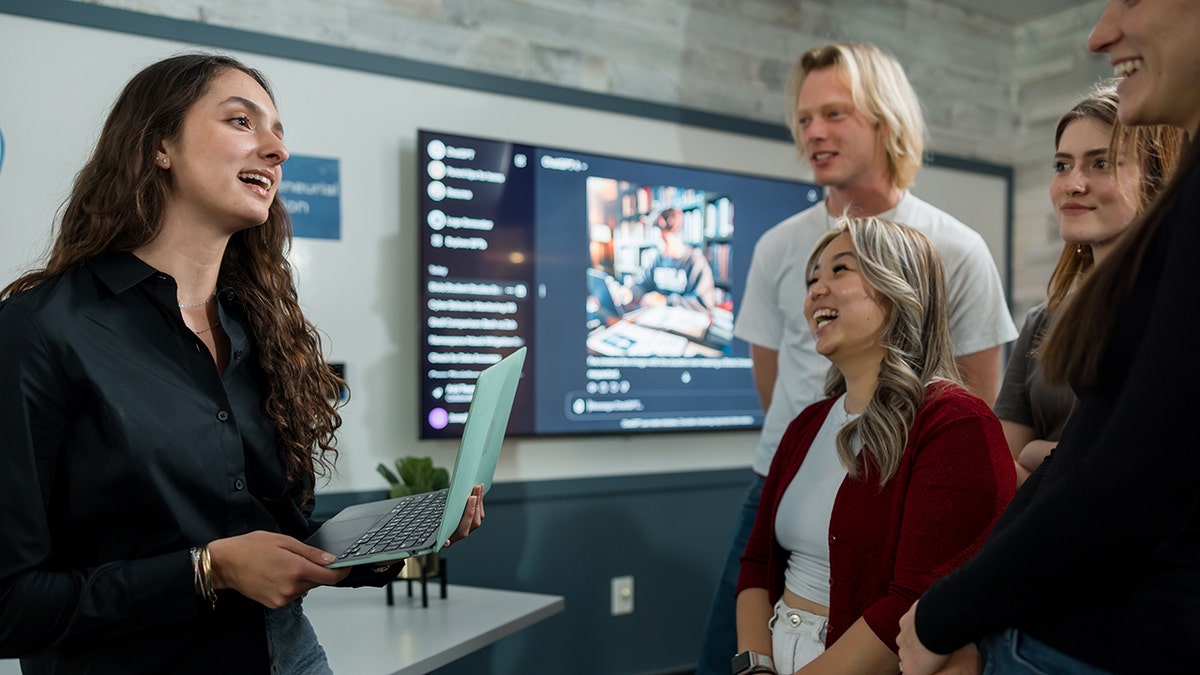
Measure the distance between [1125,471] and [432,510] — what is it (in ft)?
2.94

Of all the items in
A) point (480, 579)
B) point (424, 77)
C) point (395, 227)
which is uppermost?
Result: point (424, 77)

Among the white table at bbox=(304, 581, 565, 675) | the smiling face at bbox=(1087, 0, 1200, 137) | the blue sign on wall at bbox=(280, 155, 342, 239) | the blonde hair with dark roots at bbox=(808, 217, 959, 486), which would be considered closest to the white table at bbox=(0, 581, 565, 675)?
the white table at bbox=(304, 581, 565, 675)

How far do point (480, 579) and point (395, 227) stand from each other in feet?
3.75

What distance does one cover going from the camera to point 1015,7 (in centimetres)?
437

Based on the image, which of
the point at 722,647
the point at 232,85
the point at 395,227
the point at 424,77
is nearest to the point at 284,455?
the point at 232,85

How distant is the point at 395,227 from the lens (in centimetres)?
300

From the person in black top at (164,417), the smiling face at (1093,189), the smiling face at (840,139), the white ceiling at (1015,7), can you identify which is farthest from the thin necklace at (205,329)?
the white ceiling at (1015,7)

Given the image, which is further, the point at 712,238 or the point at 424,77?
the point at 712,238

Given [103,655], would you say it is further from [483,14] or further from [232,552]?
[483,14]

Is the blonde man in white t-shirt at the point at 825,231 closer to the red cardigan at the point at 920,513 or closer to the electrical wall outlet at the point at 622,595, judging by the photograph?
the red cardigan at the point at 920,513

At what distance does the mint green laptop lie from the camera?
3.82ft

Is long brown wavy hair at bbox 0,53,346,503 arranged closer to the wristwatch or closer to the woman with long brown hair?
the wristwatch

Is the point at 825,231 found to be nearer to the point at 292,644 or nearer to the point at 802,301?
the point at 802,301

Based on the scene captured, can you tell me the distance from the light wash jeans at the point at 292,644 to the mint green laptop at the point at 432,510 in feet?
0.42
